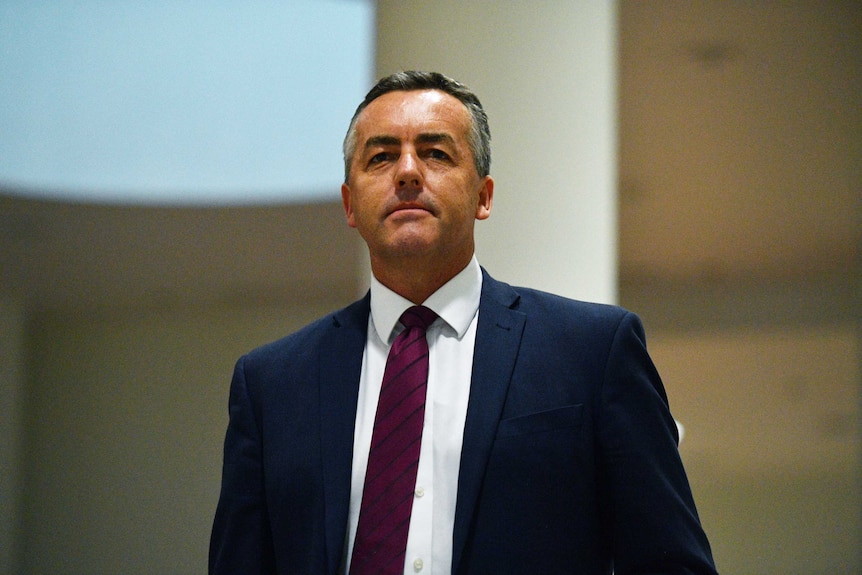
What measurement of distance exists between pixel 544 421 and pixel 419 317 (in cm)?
32

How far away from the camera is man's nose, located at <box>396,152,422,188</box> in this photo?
189 cm

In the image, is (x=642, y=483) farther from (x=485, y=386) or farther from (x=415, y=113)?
(x=415, y=113)

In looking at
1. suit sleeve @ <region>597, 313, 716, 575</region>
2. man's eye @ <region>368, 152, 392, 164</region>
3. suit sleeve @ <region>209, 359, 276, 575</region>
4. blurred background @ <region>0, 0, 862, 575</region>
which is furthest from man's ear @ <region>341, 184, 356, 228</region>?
blurred background @ <region>0, 0, 862, 575</region>

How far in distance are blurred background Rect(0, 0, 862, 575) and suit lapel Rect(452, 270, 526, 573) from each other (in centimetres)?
445

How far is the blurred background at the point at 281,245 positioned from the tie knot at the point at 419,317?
449 cm

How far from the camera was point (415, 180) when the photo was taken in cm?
189

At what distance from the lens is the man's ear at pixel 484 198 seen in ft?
6.74

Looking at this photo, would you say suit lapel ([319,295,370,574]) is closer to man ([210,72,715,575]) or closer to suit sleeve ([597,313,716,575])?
man ([210,72,715,575])

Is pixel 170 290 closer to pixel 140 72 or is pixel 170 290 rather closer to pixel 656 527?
pixel 140 72

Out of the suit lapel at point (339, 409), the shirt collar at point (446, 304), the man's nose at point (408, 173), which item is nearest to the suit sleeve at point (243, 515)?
the suit lapel at point (339, 409)

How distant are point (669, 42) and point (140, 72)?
3878 mm

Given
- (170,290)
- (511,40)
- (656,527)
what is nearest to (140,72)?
(170,290)

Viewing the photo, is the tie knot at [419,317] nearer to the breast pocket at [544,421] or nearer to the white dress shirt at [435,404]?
the white dress shirt at [435,404]

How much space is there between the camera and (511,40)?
3.51 meters
